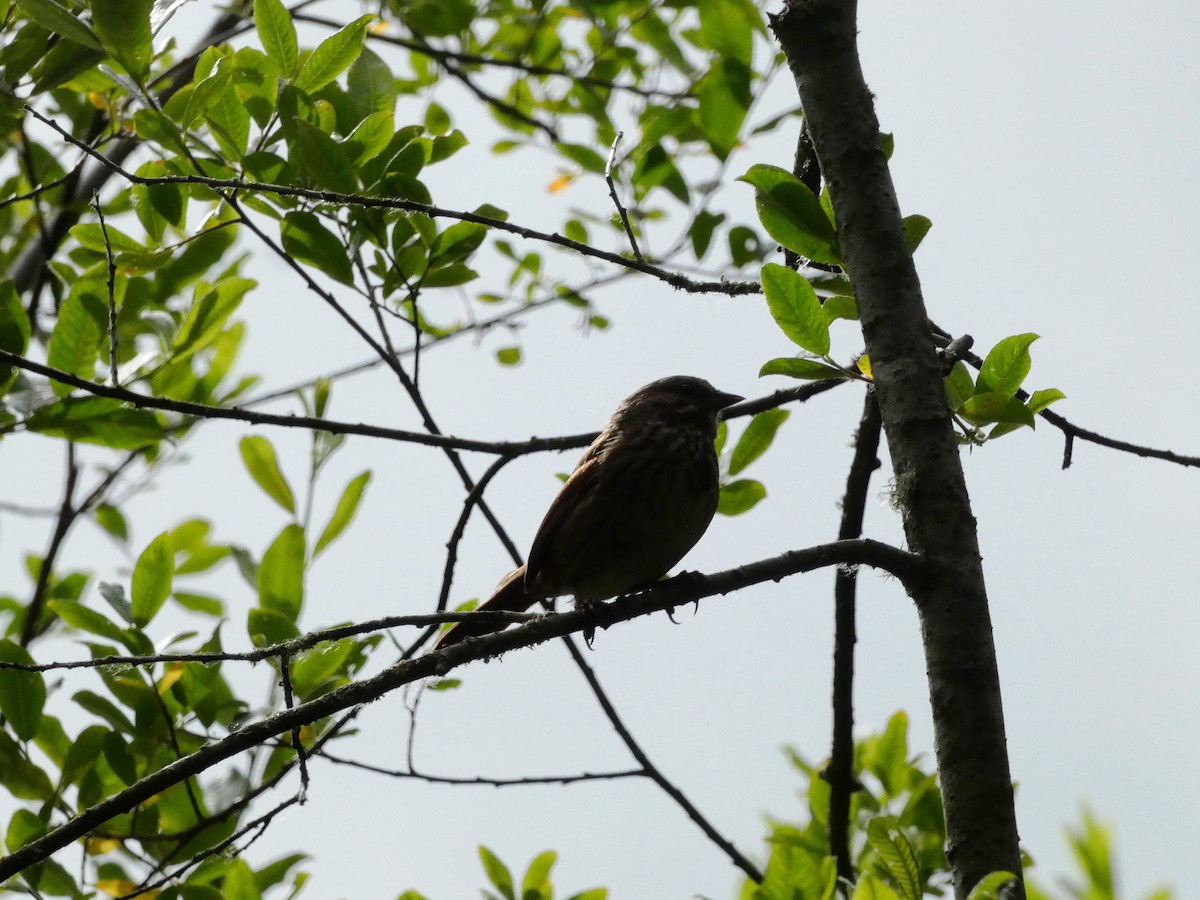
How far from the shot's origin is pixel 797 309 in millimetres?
2678

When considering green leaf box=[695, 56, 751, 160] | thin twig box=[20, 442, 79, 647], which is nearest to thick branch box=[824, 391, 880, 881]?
green leaf box=[695, 56, 751, 160]

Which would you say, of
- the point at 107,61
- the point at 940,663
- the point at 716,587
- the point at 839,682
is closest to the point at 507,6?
the point at 107,61

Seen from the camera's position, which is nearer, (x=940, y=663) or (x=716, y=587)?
(x=940, y=663)

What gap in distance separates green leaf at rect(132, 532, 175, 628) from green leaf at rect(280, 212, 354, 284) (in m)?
0.93

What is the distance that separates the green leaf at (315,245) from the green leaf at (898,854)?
7.59 feet

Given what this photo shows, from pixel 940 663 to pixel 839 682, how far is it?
1.72m

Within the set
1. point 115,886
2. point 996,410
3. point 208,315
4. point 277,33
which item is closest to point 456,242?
point 277,33

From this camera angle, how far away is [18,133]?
516cm

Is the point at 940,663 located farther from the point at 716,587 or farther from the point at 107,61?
the point at 107,61

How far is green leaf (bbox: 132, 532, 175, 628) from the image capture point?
3.54m

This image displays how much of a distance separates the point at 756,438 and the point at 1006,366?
1.38m

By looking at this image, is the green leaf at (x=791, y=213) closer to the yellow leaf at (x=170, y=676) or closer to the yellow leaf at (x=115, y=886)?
the yellow leaf at (x=170, y=676)

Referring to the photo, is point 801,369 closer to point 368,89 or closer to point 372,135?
point 372,135

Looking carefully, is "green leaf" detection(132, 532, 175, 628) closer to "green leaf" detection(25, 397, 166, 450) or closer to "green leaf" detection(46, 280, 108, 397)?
"green leaf" detection(25, 397, 166, 450)
